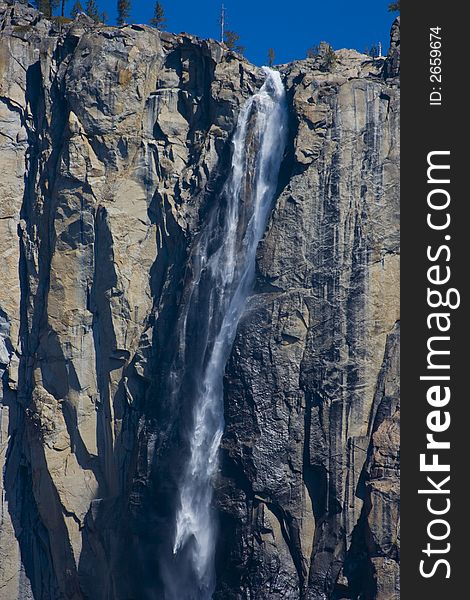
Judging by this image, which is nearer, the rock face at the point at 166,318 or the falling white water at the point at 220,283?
the rock face at the point at 166,318

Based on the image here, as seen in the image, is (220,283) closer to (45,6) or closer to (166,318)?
(166,318)

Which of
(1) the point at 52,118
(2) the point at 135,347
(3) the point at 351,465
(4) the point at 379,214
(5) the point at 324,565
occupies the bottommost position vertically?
(5) the point at 324,565

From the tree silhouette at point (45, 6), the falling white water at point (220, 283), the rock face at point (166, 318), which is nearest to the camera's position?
the rock face at point (166, 318)

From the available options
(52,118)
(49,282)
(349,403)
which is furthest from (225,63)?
(349,403)

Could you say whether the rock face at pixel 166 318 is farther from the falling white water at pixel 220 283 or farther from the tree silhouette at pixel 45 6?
the tree silhouette at pixel 45 6

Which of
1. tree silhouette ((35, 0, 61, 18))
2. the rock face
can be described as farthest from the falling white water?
tree silhouette ((35, 0, 61, 18))

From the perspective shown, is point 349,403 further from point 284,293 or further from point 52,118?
point 52,118

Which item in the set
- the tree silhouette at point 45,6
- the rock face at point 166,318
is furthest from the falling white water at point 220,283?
the tree silhouette at point 45,6
